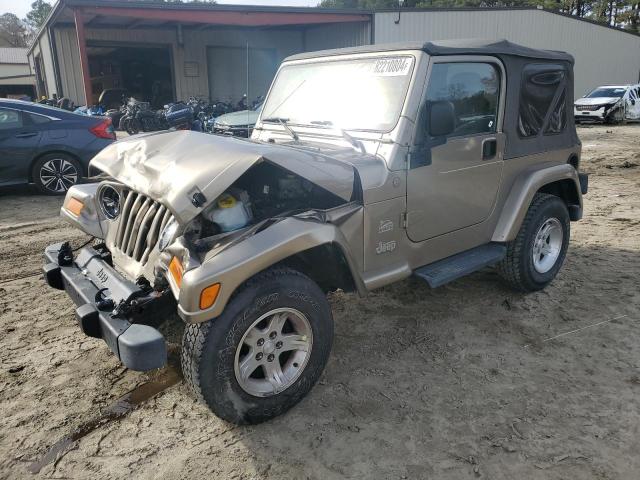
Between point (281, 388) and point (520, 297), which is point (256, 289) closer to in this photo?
point (281, 388)

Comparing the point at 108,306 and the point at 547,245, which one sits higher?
the point at 108,306

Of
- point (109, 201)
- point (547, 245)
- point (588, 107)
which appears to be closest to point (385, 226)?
point (109, 201)

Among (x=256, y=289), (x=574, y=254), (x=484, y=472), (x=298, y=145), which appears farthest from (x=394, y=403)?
(x=574, y=254)

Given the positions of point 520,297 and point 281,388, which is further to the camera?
point 520,297

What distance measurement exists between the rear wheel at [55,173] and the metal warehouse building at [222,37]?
28.9ft

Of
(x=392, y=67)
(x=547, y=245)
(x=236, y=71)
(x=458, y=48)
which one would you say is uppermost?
(x=236, y=71)

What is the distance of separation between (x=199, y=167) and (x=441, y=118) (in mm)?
Answer: 1518

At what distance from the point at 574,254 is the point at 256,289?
4195mm

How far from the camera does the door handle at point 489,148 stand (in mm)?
3768

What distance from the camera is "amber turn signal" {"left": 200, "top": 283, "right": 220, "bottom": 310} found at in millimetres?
2424

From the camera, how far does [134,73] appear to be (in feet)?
77.0

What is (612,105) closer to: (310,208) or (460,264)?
(460,264)

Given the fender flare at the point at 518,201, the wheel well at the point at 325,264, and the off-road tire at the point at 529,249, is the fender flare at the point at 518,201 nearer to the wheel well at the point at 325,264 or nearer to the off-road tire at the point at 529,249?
the off-road tire at the point at 529,249

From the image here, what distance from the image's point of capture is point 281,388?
9.34ft
